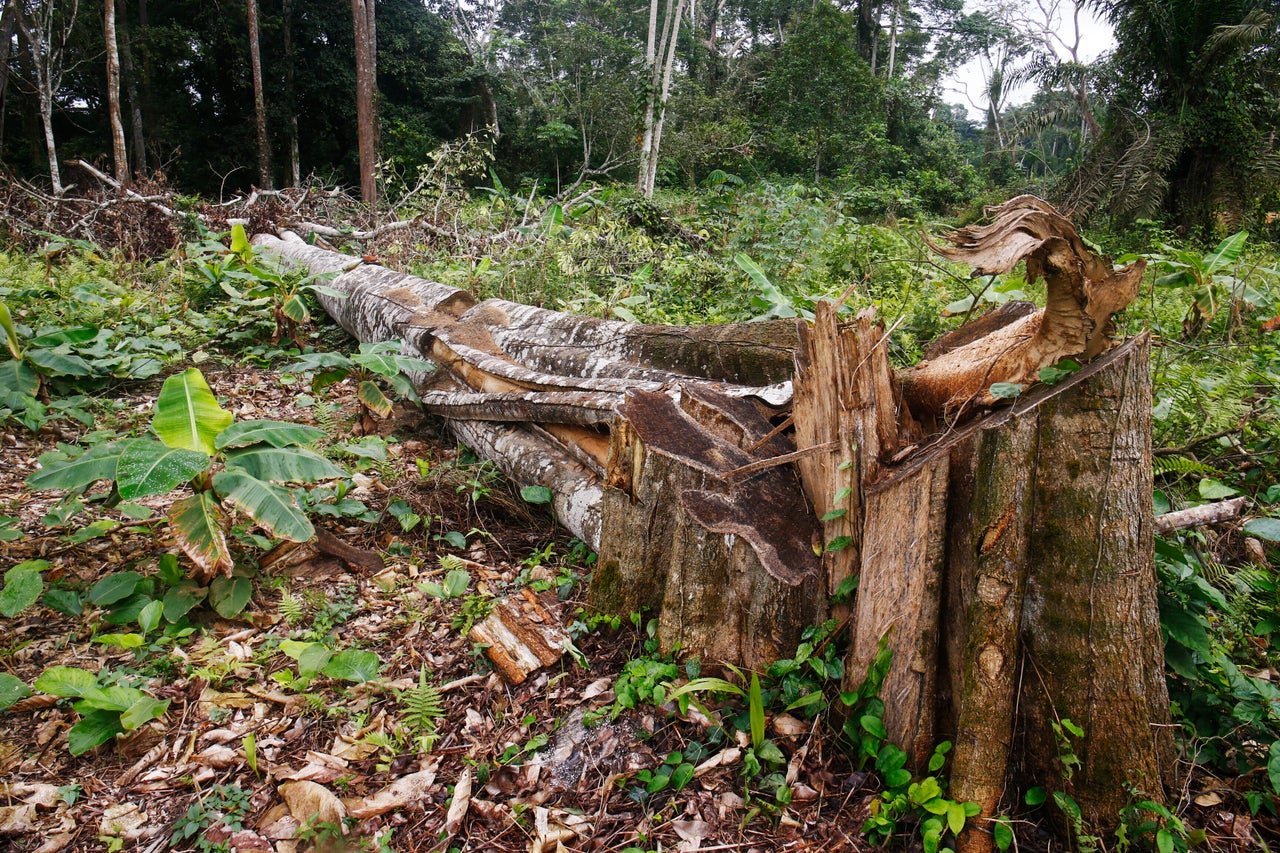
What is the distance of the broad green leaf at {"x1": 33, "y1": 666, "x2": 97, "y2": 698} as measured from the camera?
2045 millimetres

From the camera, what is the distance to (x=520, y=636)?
2447 mm

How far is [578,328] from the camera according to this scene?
152 inches

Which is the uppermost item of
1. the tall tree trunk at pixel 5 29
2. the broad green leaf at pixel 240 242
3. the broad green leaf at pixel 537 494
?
the tall tree trunk at pixel 5 29

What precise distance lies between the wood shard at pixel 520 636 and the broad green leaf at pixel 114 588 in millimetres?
1386

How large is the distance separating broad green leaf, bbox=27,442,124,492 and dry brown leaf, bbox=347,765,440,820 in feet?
5.19

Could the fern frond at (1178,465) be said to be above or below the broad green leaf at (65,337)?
below

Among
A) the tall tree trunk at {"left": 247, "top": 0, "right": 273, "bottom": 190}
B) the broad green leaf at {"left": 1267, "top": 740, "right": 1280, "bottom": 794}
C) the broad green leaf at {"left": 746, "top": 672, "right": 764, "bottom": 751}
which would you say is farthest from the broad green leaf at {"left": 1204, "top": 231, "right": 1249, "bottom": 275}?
the tall tree trunk at {"left": 247, "top": 0, "right": 273, "bottom": 190}

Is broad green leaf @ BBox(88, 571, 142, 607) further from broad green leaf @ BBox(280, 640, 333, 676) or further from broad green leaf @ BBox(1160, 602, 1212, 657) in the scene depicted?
broad green leaf @ BBox(1160, 602, 1212, 657)

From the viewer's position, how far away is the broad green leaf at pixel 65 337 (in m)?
4.08

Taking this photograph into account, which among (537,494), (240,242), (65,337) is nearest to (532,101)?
(240,242)

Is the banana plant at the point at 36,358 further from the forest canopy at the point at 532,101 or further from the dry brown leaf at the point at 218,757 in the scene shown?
the forest canopy at the point at 532,101

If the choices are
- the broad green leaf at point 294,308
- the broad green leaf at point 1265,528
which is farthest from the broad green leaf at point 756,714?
the broad green leaf at point 294,308

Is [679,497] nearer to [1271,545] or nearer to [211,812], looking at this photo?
[211,812]

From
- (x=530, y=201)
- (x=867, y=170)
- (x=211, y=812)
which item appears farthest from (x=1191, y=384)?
(x=867, y=170)
